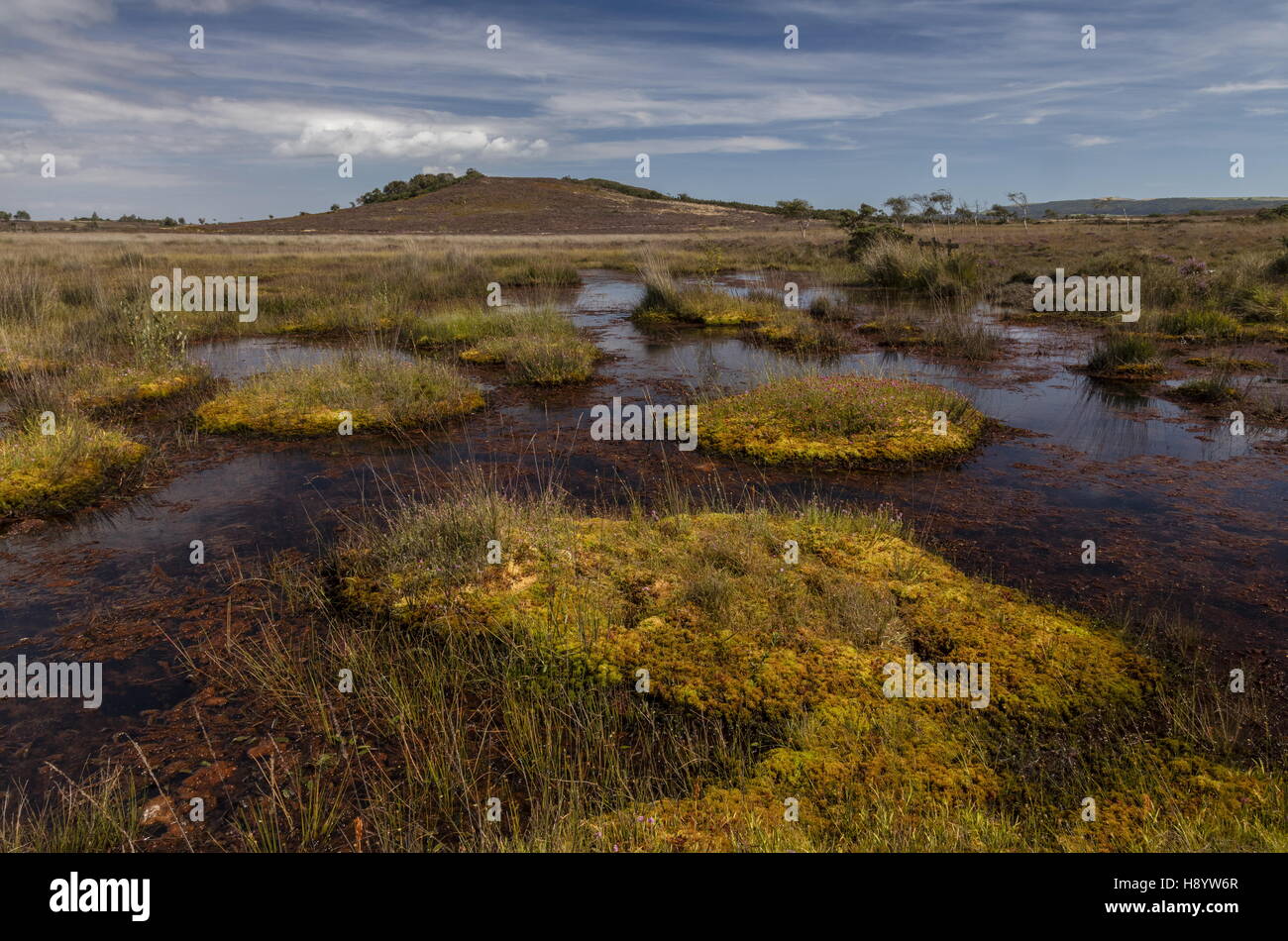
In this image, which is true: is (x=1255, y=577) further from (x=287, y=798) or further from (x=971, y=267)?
(x=971, y=267)

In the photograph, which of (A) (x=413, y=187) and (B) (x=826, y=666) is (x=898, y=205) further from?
(A) (x=413, y=187)

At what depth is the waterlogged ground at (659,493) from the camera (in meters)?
4.41

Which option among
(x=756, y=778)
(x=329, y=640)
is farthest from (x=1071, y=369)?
(x=329, y=640)

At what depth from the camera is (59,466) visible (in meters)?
7.06

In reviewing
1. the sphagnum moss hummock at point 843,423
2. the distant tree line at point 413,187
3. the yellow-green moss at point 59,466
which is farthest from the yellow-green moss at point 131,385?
the distant tree line at point 413,187

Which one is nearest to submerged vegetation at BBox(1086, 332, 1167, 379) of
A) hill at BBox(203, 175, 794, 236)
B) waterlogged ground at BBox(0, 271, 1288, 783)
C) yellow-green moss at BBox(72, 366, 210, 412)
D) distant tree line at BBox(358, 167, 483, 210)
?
waterlogged ground at BBox(0, 271, 1288, 783)

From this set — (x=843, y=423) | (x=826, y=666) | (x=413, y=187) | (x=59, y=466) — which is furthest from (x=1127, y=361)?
(x=413, y=187)

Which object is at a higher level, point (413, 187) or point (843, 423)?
point (413, 187)

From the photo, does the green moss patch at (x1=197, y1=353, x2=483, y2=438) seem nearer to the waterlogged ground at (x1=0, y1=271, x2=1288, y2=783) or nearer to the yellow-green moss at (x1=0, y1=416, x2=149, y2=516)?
the waterlogged ground at (x1=0, y1=271, x2=1288, y2=783)

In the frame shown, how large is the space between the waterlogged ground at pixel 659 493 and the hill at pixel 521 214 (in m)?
54.2

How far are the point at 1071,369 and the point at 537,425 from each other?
953cm

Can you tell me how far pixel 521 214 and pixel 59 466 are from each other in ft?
241

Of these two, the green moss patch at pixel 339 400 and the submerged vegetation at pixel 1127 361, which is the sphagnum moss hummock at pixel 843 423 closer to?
the green moss patch at pixel 339 400

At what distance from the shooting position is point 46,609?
4961 millimetres
